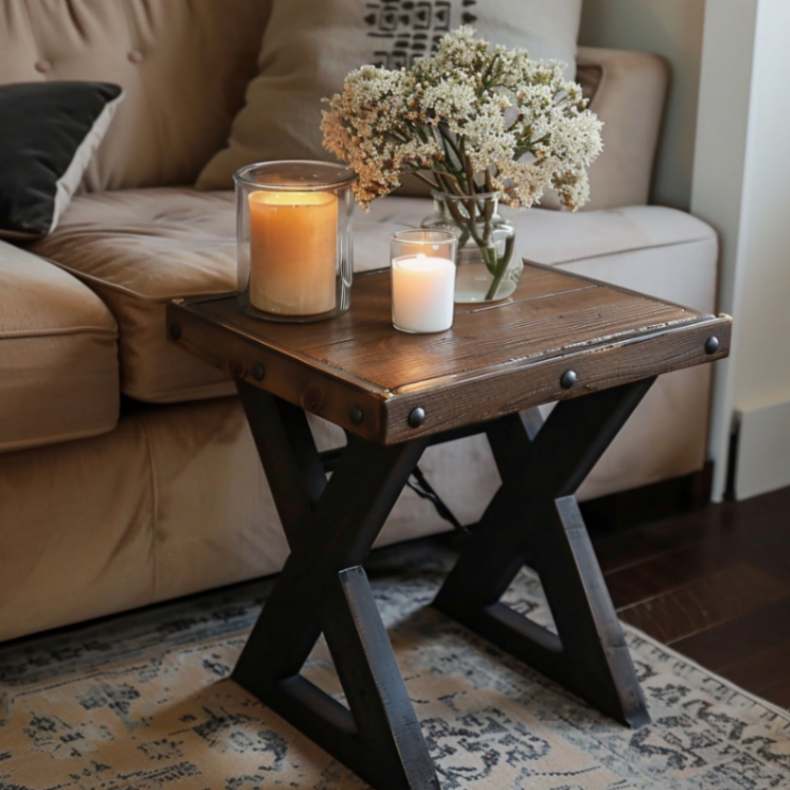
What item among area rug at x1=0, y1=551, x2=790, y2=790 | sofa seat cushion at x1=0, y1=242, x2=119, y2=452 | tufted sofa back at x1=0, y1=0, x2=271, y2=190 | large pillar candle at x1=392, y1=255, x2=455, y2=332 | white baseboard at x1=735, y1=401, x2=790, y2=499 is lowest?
area rug at x1=0, y1=551, x2=790, y2=790

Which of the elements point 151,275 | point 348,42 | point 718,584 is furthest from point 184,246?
point 718,584

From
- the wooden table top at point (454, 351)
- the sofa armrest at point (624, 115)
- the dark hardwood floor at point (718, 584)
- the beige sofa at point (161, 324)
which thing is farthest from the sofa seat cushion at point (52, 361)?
the sofa armrest at point (624, 115)

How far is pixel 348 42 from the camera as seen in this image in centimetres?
212

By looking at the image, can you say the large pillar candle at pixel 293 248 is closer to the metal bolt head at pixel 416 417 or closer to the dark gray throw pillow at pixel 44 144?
the metal bolt head at pixel 416 417

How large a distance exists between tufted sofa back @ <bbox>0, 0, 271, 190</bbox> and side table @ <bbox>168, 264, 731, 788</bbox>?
0.72 m

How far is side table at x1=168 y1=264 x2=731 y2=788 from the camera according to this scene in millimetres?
1365

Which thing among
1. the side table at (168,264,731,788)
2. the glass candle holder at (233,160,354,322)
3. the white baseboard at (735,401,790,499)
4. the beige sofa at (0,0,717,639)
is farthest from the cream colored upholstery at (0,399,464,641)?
the white baseboard at (735,401,790,499)

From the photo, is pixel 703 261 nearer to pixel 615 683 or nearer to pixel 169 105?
pixel 615 683

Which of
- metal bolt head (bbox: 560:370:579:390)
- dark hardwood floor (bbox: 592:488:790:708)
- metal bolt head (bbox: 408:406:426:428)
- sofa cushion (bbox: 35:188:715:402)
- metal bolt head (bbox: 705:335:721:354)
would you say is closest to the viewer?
metal bolt head (bbox: 408:406:426:428)

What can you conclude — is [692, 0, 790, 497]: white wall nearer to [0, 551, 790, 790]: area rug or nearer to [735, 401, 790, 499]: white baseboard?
[735, 401, 790, 499]: white baseboard

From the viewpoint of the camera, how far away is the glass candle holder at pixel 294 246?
1.46 metres

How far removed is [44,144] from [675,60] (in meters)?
1.03

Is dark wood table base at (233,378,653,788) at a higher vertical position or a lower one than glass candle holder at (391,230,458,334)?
lower

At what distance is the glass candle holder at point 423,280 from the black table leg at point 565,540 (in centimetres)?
23
